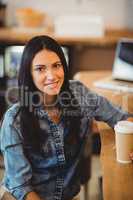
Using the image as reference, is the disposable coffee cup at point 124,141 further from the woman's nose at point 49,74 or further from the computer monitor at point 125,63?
the computer monitor at point 125,63

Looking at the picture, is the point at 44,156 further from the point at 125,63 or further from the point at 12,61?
the point at 12,61

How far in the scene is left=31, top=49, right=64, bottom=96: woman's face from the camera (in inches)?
52.8

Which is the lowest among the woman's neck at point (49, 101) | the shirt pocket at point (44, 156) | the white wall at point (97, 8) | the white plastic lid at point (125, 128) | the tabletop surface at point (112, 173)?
the shirt pocket at point (44, 156)

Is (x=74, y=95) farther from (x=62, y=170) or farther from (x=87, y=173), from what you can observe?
(x=87, y=173)

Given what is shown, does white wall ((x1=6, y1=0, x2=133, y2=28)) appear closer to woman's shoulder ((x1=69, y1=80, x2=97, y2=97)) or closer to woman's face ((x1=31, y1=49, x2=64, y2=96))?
woman's shoulder ((x1=69, y1=80, x2=97, y2=97))

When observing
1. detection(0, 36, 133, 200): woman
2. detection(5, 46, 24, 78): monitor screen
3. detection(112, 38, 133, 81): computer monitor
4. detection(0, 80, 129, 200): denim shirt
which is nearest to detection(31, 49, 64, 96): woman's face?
detection(0, 36, 133, 200): woman

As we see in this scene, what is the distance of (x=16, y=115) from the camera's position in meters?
1.34

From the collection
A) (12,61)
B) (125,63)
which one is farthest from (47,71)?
(12,61)

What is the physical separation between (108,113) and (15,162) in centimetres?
49

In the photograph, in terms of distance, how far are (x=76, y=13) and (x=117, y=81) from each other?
4.14ft

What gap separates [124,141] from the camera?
4.10 feet

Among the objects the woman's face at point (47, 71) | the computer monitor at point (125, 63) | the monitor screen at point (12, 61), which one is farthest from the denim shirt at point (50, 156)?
the monitor screen at point (12, 61)

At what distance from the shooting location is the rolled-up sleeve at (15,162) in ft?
4.24

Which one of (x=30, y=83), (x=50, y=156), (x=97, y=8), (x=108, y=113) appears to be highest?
(x=97, y=8)
